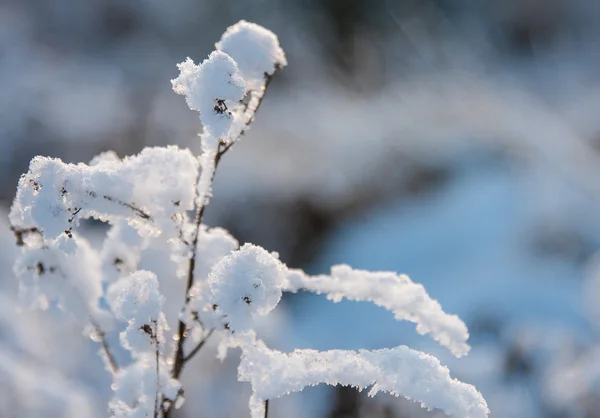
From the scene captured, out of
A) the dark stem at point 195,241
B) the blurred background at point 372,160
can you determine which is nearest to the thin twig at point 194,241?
the dark stem at point 195,241

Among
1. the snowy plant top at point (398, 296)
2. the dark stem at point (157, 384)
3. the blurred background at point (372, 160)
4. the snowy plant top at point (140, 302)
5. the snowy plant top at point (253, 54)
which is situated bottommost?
the dark stem at point (157, 384)

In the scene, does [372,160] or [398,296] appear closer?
[398,296]

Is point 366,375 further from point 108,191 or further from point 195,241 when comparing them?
point 108,191

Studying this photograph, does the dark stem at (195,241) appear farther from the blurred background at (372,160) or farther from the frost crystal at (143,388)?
the blurred background at (372,160)

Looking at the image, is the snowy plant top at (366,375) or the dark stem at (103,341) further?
the dark stem at (103,341)

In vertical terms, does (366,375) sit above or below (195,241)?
below

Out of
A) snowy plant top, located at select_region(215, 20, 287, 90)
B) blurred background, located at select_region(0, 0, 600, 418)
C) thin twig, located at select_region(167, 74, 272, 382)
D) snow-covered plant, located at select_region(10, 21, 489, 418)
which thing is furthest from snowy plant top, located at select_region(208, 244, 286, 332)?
blurred background, located at select_region(0, 0, 600, 418)

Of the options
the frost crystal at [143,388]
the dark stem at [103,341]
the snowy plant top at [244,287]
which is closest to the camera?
the snowy plant top at [244,287]

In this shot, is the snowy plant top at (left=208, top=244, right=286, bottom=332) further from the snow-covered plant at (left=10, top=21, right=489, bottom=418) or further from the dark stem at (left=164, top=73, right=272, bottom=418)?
the dark stem at (left=164, top=73, right=272, bottom=418)

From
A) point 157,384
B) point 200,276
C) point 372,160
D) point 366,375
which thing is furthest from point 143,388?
point 372,160
